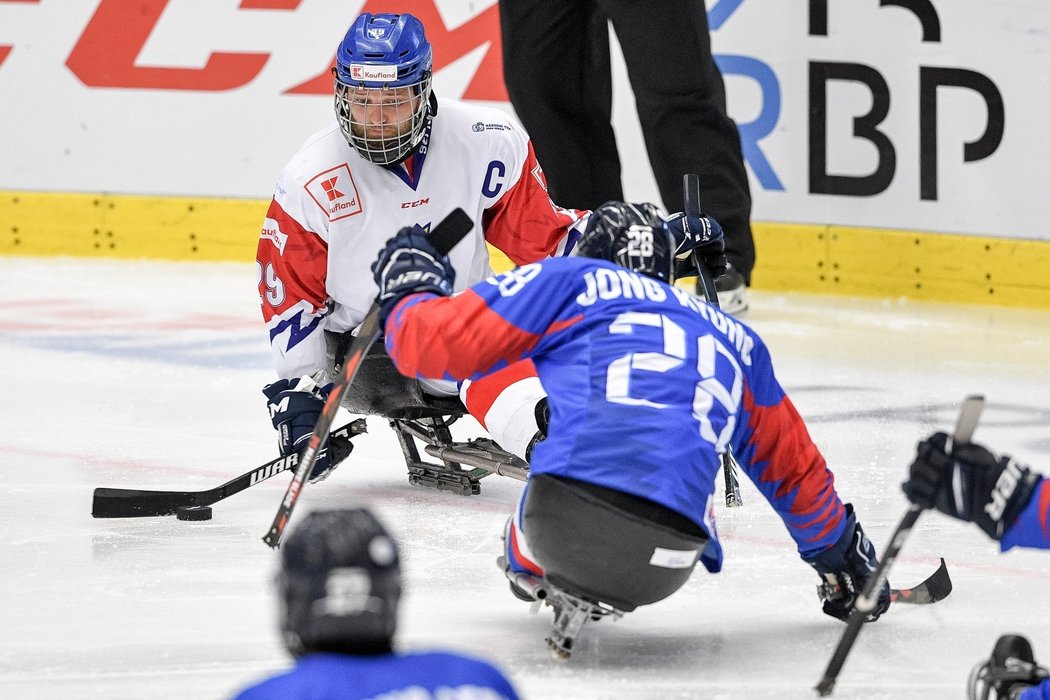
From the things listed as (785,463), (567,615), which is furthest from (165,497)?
(785,463)

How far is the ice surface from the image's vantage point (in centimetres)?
279

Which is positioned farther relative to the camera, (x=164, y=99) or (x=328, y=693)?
(x=164, y=99)

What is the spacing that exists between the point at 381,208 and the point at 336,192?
0.10 metres

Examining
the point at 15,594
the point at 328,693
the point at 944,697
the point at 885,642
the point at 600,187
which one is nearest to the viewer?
the point at 328,693

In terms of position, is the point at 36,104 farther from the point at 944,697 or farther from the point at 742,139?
the point at 944,697

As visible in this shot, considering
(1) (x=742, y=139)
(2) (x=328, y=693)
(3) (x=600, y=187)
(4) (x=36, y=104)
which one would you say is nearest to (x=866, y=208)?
(1) (x=742, y=139)

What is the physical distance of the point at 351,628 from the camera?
4.97ft

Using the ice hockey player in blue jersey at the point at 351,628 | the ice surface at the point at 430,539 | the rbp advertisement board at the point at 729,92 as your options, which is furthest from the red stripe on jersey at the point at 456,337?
the rbp advertisement board at the point at 729,92

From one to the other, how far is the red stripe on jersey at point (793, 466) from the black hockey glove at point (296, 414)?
1010mm

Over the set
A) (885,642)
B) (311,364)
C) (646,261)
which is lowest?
(885,642)

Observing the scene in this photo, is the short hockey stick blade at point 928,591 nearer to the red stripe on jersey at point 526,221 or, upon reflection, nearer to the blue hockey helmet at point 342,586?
the red stripe on jersey at point 526,221

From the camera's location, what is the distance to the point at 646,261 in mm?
2828

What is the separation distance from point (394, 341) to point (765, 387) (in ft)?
1.93

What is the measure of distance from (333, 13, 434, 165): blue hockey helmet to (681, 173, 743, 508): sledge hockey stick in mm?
584
